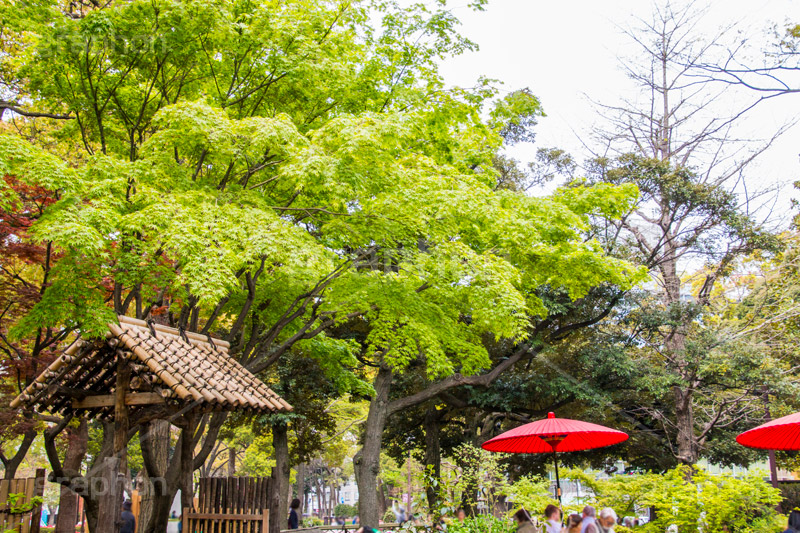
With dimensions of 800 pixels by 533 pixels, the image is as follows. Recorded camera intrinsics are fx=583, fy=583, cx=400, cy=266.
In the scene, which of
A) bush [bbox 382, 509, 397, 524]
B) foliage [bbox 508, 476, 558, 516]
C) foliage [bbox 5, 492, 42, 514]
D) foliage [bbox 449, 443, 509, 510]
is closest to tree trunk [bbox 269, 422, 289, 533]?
bush [bbox 382, 509, 397, 524]

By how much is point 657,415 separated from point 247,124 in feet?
51.1

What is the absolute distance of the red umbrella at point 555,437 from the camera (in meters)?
8.56

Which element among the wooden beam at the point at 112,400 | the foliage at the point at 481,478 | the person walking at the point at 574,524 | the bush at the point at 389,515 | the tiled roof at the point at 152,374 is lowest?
the bush at the point at 389,515

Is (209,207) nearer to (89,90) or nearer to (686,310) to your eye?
(89,90)

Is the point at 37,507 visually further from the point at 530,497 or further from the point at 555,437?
the point at 555,437

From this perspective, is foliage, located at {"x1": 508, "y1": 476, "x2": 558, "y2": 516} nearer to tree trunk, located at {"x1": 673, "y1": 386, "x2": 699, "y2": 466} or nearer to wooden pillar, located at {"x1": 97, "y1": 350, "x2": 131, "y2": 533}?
wooden pillar, located at {"x1": 97, "y1": 350, "x2": 131, "y2": 533}

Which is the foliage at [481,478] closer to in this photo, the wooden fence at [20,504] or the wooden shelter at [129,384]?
the wooden shelter at [129,384]

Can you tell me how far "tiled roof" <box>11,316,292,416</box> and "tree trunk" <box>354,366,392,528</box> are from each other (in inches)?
377

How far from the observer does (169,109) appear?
803 cm

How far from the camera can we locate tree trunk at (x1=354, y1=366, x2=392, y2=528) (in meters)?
16.2

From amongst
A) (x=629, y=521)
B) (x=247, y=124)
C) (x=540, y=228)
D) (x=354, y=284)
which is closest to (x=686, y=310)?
(x=540, y=228)

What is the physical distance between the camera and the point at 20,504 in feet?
31.1

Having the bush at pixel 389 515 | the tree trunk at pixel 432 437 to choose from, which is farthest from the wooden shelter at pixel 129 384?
the tree trunk at pixel 432 437

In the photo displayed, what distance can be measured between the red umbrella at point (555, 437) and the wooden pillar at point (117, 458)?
543cm
